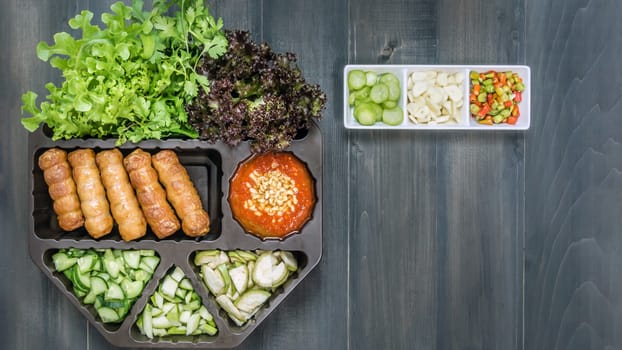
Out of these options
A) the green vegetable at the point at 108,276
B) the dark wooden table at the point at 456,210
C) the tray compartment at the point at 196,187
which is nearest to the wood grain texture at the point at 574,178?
the dark wooden table at the point at 456,210

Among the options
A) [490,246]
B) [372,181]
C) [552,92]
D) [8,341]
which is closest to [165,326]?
[8,341]

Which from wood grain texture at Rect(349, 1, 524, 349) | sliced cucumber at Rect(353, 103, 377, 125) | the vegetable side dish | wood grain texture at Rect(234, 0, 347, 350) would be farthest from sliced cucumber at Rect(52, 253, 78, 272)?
the vegetable side dish

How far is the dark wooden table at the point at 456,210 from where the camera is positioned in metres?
2.36

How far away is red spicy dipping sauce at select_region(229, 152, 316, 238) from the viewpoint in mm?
2057

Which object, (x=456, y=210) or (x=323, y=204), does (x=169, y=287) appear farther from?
(x=456, y=210)

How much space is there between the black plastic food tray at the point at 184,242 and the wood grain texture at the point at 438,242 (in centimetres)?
36

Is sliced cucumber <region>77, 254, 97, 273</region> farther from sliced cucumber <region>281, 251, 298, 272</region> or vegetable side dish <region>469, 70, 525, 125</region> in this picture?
vegetable side dish <region>469, 70, 525, 125</region>

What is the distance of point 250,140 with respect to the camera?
2.03 meters

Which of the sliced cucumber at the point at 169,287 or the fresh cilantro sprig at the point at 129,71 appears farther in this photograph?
the sliced cucumber at the point at 169,287

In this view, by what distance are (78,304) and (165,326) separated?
341mm

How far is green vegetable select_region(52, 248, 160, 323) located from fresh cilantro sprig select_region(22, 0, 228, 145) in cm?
47

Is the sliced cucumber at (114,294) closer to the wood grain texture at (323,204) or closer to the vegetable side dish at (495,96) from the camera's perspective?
the wood grain texture at (323,204)

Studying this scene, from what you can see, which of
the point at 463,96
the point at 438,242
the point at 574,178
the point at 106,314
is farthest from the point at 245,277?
the point at 574,178

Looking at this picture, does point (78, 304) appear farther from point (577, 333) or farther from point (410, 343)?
point (577, 333)
